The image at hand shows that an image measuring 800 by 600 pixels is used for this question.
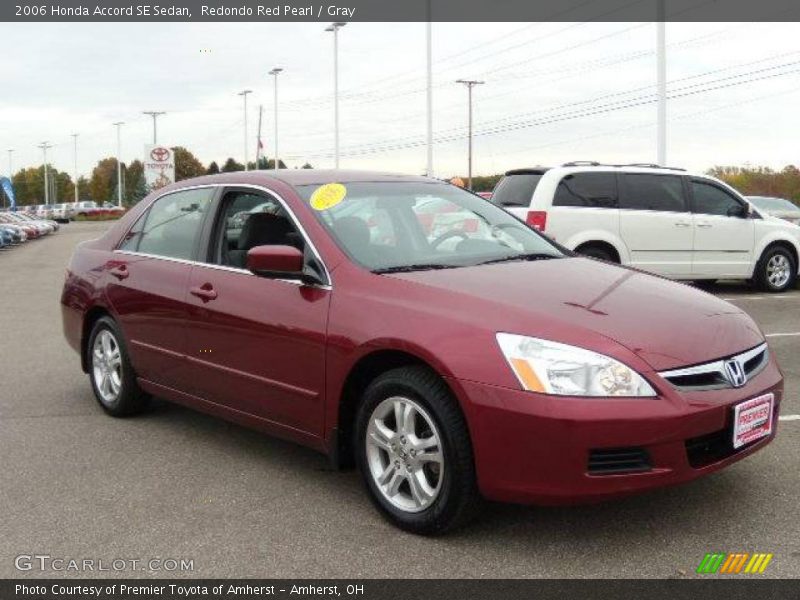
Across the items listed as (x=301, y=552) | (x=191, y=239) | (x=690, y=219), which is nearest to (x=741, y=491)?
(x=301, y=552)

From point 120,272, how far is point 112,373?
2.27ft

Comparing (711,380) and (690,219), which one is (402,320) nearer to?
(711,380)

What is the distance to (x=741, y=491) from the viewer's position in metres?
4.10

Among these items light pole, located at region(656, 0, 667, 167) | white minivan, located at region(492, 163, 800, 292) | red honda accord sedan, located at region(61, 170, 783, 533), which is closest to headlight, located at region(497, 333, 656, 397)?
red honda accord sedan, located at region(61, 170, 783, 533)

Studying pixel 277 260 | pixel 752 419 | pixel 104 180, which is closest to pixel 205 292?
pixel 277 260

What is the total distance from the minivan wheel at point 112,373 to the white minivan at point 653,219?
257 inches

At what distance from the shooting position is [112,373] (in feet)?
18.8

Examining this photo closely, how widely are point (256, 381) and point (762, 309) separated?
8.51m

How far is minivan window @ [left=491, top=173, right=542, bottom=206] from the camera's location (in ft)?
37.8

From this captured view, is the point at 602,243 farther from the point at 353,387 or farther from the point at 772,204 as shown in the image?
the point at 772,204

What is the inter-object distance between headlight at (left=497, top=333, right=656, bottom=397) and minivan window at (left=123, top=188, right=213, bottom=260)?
2.46 meters

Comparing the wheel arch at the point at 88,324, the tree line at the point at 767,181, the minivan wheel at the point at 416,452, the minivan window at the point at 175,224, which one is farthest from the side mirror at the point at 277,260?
the tree line at the point at 767,181

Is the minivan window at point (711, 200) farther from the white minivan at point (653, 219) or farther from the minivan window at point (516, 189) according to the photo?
the minivan window at point (516, 189)

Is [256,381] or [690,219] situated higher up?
[690,219]
